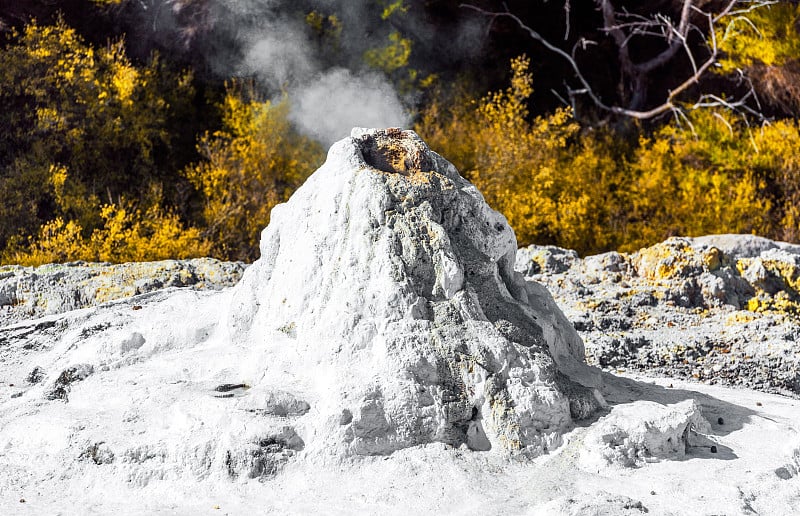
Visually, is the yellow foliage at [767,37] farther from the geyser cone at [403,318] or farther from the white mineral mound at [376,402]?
the geyser cone at [403,318]

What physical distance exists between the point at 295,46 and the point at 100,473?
42.4 feet

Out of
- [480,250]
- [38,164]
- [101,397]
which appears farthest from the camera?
[38,164]

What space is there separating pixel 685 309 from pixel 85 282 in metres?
5.46

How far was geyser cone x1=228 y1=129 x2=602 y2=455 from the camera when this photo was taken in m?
4.48

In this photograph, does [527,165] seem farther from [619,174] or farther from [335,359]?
[335,359]

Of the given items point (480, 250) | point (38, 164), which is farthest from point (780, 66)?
point (480, 250)

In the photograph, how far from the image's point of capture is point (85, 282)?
8.75 m

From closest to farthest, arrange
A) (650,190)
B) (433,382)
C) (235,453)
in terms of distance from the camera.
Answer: (235,453)
(433,382)
(650,190)

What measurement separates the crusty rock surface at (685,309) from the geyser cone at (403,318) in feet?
6.70

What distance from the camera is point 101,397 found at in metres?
4.91

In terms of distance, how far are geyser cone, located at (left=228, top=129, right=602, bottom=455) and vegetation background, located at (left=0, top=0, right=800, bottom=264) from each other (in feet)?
27.5

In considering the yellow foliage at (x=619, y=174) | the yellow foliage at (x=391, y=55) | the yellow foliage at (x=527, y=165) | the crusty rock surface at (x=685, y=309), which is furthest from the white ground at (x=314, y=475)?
the yellow foliage at (x=391, y=55)

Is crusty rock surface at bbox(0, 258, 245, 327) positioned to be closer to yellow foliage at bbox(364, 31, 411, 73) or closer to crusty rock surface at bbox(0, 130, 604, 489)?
crusty rock surface at bbox(0, 130, 604, 489)

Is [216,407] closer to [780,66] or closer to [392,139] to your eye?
[392,139]
